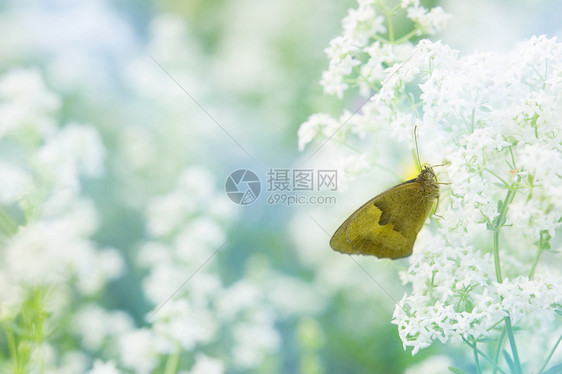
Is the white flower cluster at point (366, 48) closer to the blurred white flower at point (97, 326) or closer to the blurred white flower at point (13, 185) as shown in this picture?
the blurred white flower at point (13, 185)

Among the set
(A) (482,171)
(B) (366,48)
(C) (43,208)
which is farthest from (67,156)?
(A) (482,171)

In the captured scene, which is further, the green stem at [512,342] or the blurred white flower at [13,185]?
the blurred white flower at [13,185]

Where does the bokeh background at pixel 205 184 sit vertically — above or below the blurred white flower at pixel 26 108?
below

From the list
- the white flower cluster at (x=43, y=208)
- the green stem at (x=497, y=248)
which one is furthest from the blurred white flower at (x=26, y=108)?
the green stem at (x=497, y=248)

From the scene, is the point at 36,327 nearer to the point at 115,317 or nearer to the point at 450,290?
the point at 115,317


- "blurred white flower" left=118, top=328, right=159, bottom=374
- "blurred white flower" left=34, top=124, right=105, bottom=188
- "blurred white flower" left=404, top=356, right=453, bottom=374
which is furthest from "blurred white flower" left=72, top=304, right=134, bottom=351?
"blurred white flower" left=404, top=356, right=453, bottom=374

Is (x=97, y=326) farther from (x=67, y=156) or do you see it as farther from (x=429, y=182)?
(x=429, y=182)

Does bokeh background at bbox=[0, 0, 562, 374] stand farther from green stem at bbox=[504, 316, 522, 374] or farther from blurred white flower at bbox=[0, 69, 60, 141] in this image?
green stem at bbox=[504, 316, 522, 374]
